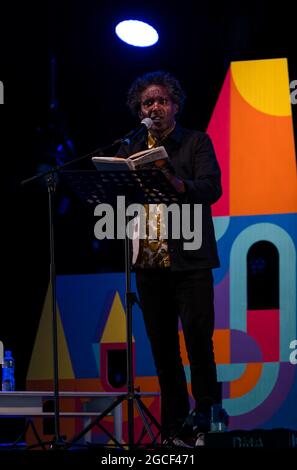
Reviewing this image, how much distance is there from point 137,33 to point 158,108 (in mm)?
1700

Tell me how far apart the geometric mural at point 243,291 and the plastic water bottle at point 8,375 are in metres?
0.68

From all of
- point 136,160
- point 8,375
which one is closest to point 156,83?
point 136,160

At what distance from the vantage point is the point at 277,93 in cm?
510

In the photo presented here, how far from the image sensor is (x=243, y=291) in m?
4.96

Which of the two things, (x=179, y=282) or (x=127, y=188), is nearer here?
(x=127, y=188)

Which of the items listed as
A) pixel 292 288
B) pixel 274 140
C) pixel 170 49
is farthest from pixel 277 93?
pixel 292 288

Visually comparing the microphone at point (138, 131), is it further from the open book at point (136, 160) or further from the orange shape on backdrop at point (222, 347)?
the orange shape on backdrop at point (222, 347)

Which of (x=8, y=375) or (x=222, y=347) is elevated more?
(x=222, y=347)

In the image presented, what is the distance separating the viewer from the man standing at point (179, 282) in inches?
132

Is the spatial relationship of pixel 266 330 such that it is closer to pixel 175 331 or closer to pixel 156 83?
pixel 175 331

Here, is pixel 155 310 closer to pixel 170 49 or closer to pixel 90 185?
pixel 90 185

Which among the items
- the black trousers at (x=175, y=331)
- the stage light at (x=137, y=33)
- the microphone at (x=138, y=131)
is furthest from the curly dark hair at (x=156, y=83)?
the stage light at (x=137, y=33)

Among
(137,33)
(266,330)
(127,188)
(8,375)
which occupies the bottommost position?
(8,375)
